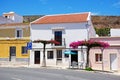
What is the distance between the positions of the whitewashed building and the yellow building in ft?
4.70

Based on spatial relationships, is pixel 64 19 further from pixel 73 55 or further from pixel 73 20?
pixel 73 55

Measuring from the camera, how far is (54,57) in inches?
1596

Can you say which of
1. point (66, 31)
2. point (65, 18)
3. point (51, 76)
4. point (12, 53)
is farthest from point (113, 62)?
point (12, 53)

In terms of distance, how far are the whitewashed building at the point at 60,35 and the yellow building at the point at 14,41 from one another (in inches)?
56.4

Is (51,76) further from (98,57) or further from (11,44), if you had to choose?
(11,44)

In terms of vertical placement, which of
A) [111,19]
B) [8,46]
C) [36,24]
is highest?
[111,19]

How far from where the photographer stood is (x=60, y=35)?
40.6 m

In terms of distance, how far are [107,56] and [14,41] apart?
51.1 feet

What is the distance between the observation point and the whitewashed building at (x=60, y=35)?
39.1 metres

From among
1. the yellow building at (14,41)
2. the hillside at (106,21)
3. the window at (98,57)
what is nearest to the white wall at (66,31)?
the yellow building at (14,41)

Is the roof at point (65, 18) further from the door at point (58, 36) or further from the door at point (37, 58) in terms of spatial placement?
the door at point (37, 58)

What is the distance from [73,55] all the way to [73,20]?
5.00m

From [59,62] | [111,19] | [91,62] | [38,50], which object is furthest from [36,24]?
[111,19]

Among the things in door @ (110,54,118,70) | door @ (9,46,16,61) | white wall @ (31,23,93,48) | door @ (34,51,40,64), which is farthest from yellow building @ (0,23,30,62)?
door @ (110,54,118,70)
